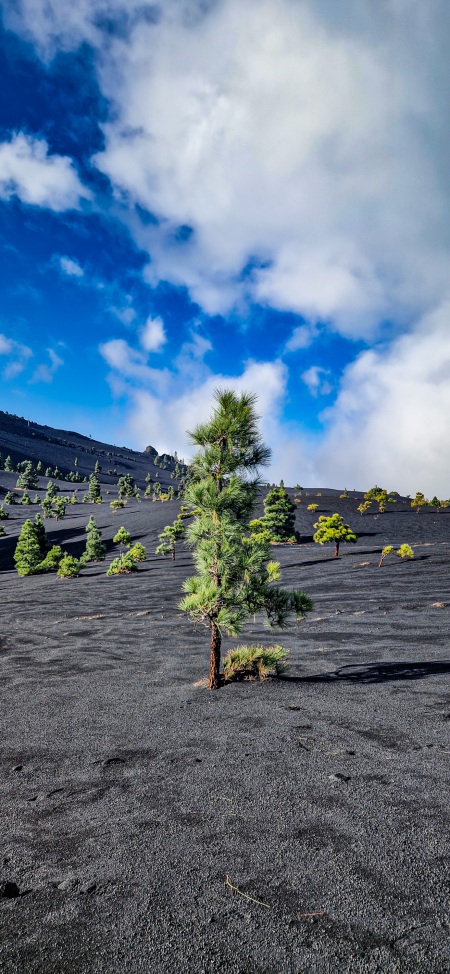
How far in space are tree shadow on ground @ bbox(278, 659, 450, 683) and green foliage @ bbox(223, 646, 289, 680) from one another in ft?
0.97

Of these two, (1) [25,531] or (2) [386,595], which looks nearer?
(2) [386,595]

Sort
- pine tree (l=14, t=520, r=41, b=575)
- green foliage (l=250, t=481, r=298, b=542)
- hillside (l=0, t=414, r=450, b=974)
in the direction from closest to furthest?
1. hillside (l=0, t=414, r=450, b=974)
2. pine tree (l=14, t=520, r=41, b=575)
3. green foliage (l=250, t=481, r=298, b=542)

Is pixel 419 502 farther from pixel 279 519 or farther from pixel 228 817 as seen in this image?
pixel 228 817

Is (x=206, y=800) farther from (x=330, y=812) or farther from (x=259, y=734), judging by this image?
(x=259, y=734)

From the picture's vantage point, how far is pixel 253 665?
10.3 metres

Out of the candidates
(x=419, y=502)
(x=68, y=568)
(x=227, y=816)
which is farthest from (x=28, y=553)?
(x=419, y=502)

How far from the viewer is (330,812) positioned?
14.8 ft

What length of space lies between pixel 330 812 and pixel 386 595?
18285mm

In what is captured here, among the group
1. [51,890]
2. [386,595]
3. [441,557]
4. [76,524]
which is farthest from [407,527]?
[51,890]

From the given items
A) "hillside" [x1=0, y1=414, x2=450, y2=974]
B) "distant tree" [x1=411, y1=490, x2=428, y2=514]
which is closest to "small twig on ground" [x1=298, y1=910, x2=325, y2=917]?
"hillside" [x1=0, y1=414, x2=450, y2=974]

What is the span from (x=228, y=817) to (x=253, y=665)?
5.83 m

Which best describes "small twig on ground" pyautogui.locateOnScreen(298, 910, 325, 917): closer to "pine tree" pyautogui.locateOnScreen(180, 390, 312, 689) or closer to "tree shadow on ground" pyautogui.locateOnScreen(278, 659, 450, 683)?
"pine tree" pyautogui.locateOnScreen(180, 390, 312, 689)

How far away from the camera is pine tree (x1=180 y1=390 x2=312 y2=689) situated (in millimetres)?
8859

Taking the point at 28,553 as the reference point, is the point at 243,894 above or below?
above
